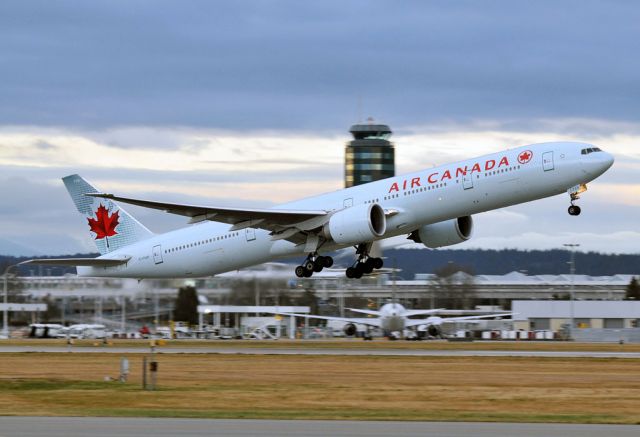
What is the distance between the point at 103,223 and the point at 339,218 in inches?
653

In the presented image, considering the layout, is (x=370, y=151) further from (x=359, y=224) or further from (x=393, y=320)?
(x=359, y=224)

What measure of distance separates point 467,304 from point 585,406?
10331cm

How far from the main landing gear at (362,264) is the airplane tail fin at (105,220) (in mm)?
12812

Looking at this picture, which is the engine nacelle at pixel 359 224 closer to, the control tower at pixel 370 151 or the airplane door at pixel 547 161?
the airplane door at pixel 547 161

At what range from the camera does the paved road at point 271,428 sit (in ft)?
68.5

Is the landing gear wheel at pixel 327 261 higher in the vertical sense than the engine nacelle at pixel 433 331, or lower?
higher

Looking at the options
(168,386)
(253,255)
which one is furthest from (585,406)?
(253,255)

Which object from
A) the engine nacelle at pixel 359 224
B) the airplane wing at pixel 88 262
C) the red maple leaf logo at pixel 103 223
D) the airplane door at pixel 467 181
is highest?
the airplane door at pixel 467 181

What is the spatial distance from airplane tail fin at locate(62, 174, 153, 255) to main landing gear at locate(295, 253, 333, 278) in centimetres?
1134

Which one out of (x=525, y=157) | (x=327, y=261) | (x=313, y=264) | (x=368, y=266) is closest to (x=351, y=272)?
(x=368, y=266)

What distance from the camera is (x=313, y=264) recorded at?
4775cm

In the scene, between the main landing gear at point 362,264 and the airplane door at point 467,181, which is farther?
the main landing gear at point 362,264

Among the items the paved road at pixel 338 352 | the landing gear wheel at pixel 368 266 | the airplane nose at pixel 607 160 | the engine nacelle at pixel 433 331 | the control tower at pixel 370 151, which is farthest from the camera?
the control tower at pixel 370 151

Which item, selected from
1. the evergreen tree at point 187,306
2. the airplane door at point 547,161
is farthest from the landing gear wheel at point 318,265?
the evergreen tree at point 187,306
